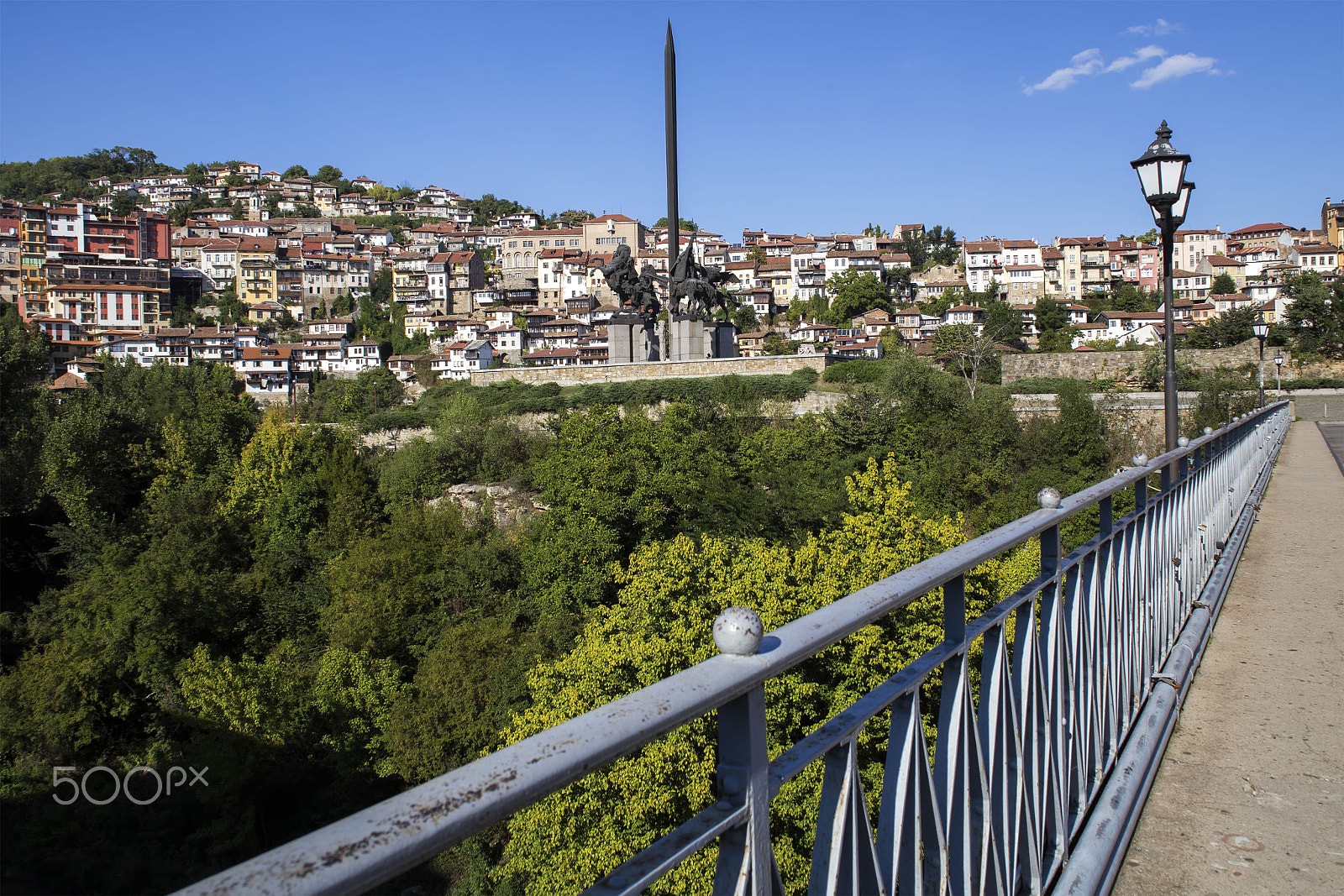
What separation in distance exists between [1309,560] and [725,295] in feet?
103

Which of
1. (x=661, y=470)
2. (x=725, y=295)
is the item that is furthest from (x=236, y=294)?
(x=661, y=470)

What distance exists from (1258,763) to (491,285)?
109 m

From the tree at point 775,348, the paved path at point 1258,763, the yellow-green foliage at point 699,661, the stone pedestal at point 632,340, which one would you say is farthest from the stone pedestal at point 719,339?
the paved path at point 1258,763

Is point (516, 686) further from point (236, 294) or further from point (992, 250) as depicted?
point (236, 294)

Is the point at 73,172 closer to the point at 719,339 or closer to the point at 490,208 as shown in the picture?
the point at 490,208

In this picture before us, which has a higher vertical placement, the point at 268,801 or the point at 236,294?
the point at 236,294

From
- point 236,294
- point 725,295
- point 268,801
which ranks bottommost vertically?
point 268,801

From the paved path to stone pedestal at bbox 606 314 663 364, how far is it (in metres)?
30.1

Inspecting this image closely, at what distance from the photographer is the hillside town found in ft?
253

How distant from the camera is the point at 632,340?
115 feet

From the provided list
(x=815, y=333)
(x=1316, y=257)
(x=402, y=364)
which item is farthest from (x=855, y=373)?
(x=1316, y=257)

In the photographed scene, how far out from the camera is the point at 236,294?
102 m

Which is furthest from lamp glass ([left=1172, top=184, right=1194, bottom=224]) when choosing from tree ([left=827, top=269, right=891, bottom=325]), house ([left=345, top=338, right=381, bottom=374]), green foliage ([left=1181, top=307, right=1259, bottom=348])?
house ([left=345, top=338, right=381, bottom=374])

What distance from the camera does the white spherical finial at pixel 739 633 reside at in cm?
112
